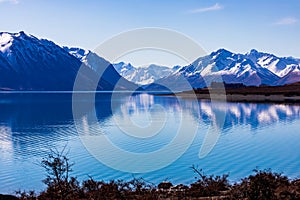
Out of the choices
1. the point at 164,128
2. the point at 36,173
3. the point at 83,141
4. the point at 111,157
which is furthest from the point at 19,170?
the point at 164,128

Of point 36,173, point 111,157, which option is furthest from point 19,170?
point 111,157

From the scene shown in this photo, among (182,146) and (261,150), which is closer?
(261,150)

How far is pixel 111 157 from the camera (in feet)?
130

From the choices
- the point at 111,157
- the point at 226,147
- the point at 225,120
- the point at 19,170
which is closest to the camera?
the point at 19,170

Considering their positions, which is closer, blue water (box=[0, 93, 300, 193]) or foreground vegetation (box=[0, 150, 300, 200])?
foreground vegetation (box=[0, 150, 300, 200])

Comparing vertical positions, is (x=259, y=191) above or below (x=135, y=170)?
above

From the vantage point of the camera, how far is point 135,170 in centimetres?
3397

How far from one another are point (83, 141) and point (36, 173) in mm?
18007

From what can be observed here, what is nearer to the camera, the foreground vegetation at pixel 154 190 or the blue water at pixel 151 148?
the foreground vegetation at pixel 154 190

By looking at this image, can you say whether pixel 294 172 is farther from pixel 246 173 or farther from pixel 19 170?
pixel 19 170

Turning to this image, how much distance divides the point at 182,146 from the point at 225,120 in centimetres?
3069

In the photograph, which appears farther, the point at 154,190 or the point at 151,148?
the point at 151,148

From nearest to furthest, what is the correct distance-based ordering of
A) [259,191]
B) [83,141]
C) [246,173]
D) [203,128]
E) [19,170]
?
[259,191], [246,173], [19,170], [83,141], [203,128]

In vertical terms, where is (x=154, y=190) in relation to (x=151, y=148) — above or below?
above
